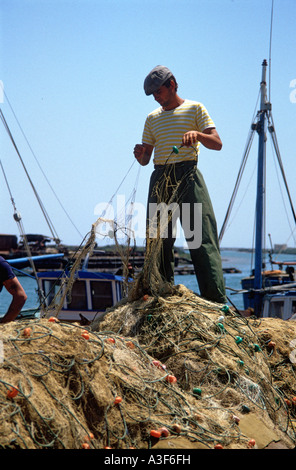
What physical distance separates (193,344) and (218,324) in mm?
339

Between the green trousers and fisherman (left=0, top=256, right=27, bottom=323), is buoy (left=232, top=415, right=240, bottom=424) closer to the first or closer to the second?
the green trousers

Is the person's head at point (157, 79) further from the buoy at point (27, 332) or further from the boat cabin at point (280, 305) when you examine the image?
the boat cabin at point (280, 305)

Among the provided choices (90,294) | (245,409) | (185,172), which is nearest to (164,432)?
(245,409)

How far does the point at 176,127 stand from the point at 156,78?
1.71 feet

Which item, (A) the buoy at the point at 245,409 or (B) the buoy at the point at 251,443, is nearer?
(B) the buoy at the point at 251,443

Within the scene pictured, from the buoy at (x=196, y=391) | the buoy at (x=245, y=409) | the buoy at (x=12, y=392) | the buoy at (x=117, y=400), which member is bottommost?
the buoy at (x=245, y=409)

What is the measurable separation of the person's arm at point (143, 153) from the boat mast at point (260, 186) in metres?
13.8

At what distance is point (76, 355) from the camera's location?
3.61 meters

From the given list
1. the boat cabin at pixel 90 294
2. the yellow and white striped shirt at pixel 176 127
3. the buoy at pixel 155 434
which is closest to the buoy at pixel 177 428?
the buoy at pixel 155 434

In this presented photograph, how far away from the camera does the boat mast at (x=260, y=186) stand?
747 inches

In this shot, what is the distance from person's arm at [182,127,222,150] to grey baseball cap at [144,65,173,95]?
2.10 feet

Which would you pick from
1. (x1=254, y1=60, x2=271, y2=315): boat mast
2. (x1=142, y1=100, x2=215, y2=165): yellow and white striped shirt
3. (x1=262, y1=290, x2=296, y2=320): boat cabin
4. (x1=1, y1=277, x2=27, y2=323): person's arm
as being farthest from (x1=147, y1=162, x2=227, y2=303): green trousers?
(x1=254, y1=60, x2=271, y2=315): boat mast

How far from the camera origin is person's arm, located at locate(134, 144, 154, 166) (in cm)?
567
